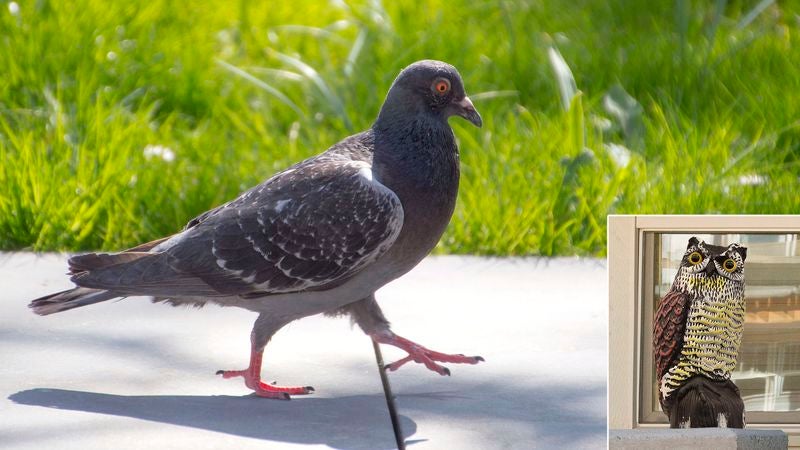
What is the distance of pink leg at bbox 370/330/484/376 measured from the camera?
381 centimetres

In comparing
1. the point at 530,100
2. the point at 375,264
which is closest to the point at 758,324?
the point at 375,264

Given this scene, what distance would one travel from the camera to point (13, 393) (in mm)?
3545

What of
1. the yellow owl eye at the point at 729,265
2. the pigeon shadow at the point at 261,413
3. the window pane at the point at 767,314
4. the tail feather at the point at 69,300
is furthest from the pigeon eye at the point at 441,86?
the yellow owl eye at the point at 729,265

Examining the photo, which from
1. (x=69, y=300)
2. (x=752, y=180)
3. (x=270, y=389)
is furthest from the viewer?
(x=752, y=180)

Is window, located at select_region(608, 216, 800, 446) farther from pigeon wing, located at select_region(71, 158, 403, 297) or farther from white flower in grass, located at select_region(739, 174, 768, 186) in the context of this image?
white flower in grass, located at select_region(739, 174, 768, 186)

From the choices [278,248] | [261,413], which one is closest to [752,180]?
[278,248]

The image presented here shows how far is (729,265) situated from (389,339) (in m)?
1.49

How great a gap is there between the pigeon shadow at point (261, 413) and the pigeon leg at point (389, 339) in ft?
0.89

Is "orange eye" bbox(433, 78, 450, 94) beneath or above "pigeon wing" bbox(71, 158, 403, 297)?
above

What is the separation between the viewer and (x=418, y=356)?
3826 mm

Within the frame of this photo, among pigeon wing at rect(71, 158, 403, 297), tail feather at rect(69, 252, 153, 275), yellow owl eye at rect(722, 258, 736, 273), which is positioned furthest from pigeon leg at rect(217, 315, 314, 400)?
yellow owl eye at rect(722, 258, 736, 273)

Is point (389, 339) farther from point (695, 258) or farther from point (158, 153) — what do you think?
point (158, 153)

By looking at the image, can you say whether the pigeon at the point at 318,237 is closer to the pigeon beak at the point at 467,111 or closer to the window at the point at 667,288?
the pigeon beak at the point at 467,111

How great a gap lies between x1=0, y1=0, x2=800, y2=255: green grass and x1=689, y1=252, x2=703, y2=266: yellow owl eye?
2.47 m
